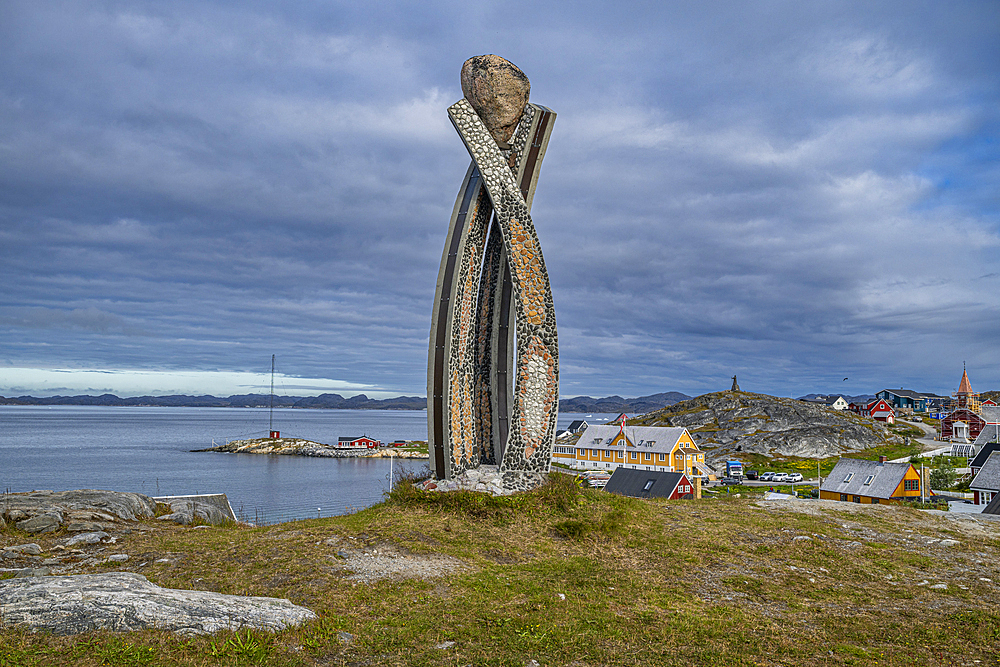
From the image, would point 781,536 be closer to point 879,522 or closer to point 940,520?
point 879,522

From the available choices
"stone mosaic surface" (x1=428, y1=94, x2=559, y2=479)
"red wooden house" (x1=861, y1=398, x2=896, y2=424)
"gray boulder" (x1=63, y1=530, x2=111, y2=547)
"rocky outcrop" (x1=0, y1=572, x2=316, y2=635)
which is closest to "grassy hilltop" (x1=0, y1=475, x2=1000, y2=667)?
"rocky outcrop" (x1=0, y1=572, x2=316, y2=635)

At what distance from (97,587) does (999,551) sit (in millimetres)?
12022

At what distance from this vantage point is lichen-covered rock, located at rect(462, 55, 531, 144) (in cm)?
1262

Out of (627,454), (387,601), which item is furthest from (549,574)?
(627,454)

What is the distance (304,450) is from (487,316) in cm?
7323

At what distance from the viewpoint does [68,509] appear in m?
11.0

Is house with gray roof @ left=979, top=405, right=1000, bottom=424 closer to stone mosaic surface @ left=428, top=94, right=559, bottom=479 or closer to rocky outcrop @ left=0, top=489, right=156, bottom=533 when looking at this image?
stone mosaic surface @ left=428, top=94, right=559, bottom=479

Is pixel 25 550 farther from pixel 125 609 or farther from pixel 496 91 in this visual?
pixel 496 91

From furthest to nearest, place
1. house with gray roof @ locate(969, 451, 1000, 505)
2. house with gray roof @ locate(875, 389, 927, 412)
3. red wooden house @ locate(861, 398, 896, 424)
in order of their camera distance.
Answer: house with gray roof @ locate(875, 389, 927, 412)
red wooden house @ locate(861, 398, 896, 424)
house with gray roof @ locate(969, 451, 1000, 505)

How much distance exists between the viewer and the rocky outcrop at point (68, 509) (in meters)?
10.4

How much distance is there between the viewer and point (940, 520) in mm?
12938

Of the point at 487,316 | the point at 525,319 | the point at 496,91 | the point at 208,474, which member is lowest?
the point at 208,474

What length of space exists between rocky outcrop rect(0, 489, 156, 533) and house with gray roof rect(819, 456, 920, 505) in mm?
27451

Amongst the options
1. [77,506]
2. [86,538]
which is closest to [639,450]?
[77,506]
